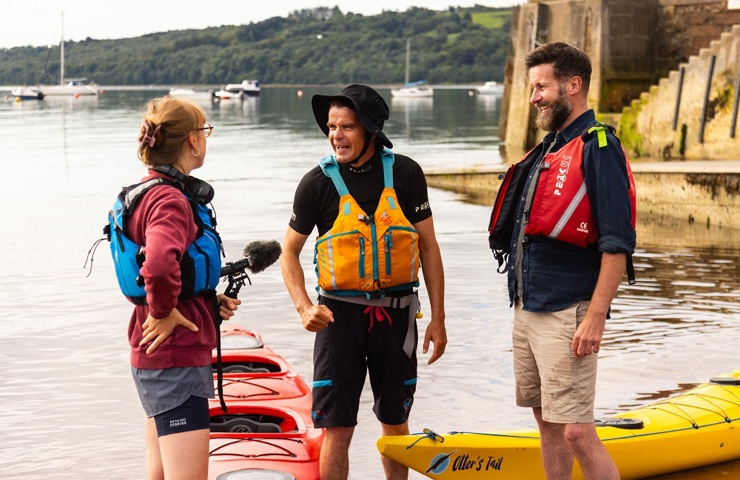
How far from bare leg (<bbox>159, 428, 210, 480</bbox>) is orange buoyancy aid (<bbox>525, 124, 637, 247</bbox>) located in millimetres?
1436

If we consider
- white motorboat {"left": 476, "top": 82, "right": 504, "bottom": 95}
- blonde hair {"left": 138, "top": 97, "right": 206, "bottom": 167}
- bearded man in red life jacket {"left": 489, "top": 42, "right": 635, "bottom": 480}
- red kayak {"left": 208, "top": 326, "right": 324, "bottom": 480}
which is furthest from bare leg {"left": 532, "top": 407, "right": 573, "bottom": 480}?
white motorboat {"left": 476, "top": 82, "right": 504, "bottom": 95}

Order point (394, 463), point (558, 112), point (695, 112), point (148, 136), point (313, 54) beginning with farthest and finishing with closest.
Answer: point (313, 54)
point (695, 112)
point (394, 463)
point (558, 112)
point (148, 136)

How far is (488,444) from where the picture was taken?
476cm

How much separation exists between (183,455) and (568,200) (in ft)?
5.22

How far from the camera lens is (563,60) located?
3945 mm

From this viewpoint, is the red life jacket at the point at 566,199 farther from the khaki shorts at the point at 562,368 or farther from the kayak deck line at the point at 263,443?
the kayak deck line at the point at 263,443

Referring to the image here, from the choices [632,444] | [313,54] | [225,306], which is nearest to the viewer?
[225,306]

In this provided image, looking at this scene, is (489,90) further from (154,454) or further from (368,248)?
(154,454)

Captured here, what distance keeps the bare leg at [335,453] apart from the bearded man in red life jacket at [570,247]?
0.78 meters

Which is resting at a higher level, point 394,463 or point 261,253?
point 261,253

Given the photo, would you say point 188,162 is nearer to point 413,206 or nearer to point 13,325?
point 413,206

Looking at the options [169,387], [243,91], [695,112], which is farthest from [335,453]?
[243,91]

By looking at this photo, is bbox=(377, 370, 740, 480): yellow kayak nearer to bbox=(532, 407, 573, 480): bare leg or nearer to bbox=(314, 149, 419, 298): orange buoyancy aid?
bbox=(532, 407, 573, 480): bare leg

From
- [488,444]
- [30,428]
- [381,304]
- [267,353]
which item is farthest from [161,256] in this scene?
[30,428]
